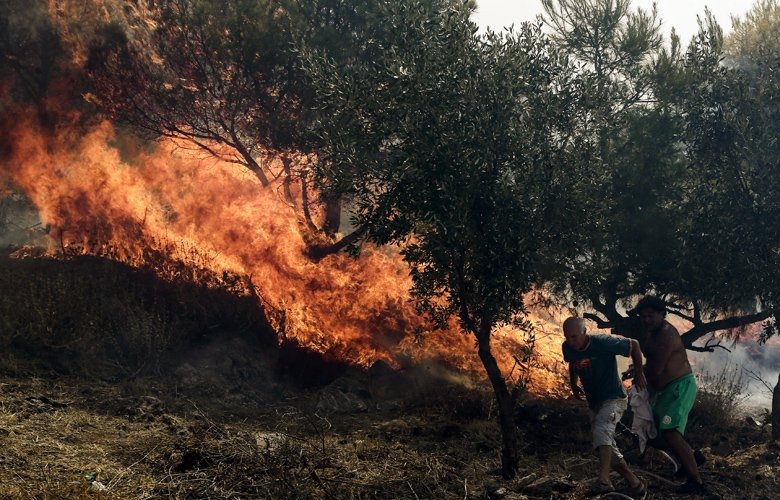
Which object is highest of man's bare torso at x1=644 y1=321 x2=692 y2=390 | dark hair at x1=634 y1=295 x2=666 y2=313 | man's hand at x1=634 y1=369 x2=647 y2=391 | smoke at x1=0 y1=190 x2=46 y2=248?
smoke at x1=0 y1=190 x2=46 y2=248

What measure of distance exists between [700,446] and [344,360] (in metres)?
8.44

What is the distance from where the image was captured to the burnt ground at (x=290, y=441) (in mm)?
7496

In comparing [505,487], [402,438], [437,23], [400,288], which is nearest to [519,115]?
[437,23]

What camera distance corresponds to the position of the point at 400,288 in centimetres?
1927

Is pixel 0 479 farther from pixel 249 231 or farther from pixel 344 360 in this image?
pixel 249 231

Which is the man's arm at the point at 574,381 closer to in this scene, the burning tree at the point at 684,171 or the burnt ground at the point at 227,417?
the burnt ground at the point at 227,417

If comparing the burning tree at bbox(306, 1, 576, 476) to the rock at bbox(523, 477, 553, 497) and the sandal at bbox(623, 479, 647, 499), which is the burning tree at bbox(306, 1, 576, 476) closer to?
the rock at bbox(523, 477, 553, 497)

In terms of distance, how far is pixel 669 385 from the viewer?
27.4 ft

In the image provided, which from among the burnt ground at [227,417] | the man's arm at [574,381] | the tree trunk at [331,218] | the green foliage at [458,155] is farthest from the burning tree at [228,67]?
the man's arm at [574,381]

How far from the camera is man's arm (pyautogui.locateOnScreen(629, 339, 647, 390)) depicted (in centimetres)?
777

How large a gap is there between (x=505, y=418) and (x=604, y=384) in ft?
6.50

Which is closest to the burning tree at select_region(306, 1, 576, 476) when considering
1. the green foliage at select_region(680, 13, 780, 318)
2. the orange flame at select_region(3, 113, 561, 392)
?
the green foliage at select_region(680, 13, 780, 318)

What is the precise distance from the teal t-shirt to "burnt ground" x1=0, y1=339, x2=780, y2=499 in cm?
126

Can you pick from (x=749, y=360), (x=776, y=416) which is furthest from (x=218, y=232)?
(x=749, y=360)
